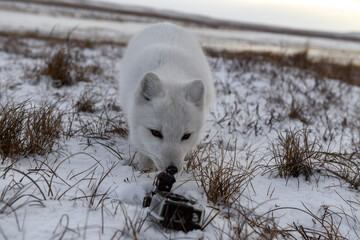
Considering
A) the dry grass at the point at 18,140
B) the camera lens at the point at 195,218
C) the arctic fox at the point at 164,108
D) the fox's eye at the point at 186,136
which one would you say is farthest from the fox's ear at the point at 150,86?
the camera lens at the point at 195,218

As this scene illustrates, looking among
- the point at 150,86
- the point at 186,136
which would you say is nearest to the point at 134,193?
the point at 186,136

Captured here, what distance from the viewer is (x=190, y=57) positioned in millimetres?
3443

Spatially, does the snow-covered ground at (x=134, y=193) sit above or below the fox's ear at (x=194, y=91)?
below

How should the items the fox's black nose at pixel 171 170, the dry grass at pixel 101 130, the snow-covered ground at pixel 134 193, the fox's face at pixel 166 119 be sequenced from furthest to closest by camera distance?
the dry grass at pixel 101 130, the fox's face at pixel 166 119, the fox's black nose at pixel 171 170, the snow-covered ground at pixel 134 193

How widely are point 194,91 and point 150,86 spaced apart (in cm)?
39

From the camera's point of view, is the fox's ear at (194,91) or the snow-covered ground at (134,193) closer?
the snow-covered ground at (134,193)

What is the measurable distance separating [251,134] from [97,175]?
2.40 metres

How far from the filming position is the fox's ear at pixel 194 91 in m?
2.48

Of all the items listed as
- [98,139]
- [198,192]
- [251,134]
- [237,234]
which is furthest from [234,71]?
[237,234]

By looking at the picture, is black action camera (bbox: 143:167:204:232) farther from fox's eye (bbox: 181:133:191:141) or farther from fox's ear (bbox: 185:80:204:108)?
fox's ear (bbox: 185:80:204:108)

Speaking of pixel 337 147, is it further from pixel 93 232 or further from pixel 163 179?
pixel 93 232

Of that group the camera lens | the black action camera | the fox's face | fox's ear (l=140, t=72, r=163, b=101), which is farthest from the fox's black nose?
fox's ear (l=140, t=72, r=163, b=101)

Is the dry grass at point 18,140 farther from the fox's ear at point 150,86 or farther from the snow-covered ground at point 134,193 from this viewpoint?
the fox's ear at point 150,86

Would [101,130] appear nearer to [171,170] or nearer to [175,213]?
[171,170]
